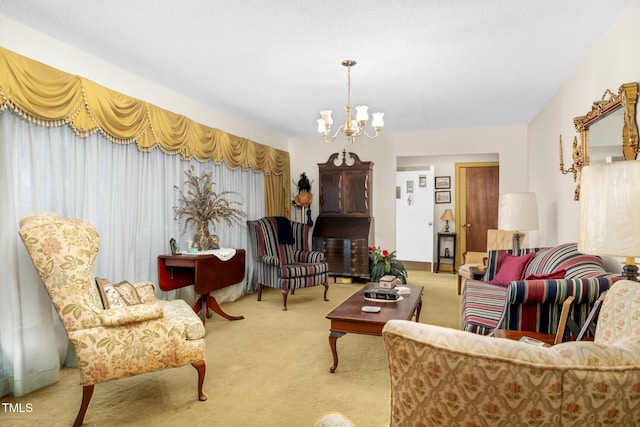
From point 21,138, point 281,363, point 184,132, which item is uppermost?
point 184,132

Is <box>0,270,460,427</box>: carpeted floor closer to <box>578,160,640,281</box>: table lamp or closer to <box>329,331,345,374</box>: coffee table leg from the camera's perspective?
<box>329,331,345,374</box>: coffee table leg

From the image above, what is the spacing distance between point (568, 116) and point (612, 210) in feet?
8.35

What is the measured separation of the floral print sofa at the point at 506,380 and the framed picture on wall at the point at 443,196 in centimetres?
656

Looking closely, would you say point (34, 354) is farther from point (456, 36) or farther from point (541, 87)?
point (541, 87)

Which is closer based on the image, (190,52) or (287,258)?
(190,52)

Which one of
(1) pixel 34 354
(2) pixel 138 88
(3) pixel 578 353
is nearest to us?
(3) pixel 578 353

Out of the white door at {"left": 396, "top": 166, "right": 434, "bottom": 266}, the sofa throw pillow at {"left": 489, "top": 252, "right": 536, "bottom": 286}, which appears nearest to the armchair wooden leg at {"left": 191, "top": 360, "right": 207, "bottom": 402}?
the sofa throw pillow at {"left": 489, "top": 252, "right": 536, "bottom": 286}

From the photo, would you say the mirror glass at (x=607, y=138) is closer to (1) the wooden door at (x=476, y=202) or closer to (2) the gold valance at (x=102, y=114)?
(2) the gold valance at (x=102, y=114)

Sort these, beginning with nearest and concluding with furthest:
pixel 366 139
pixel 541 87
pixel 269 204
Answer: pixel 541 87
pixel 269 204
pixel 366 139

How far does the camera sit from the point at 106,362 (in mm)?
1987

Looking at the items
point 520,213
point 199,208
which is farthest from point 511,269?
point 199,208

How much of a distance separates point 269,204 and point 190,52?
2.99 meters

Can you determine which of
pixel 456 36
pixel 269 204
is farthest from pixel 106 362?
pixel 269 204

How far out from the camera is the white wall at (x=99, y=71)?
2482mm
